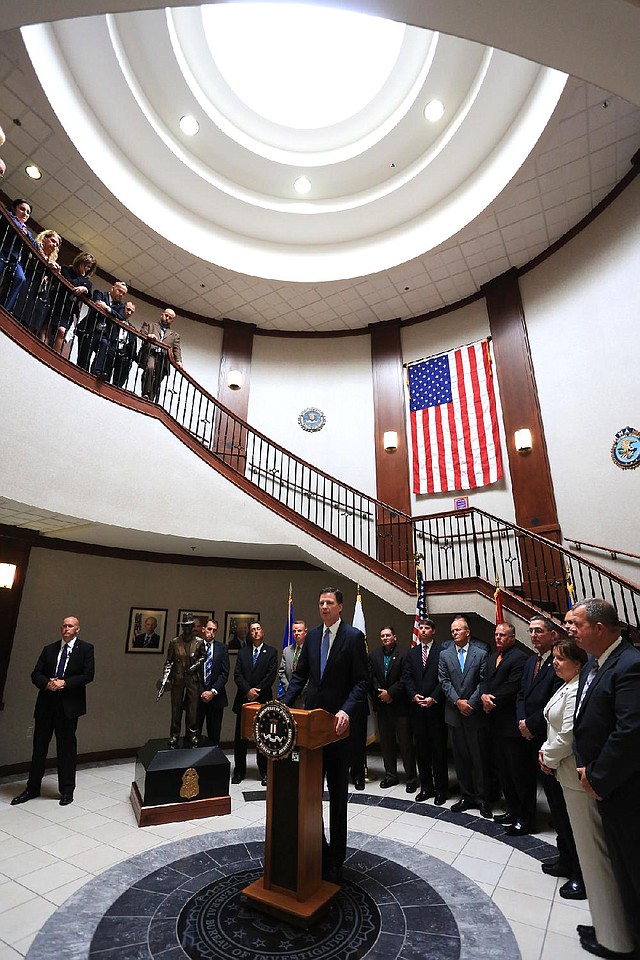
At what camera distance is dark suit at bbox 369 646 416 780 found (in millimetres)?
5852

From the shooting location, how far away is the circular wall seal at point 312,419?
996cm

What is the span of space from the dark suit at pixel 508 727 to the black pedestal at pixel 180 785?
2.55 metres

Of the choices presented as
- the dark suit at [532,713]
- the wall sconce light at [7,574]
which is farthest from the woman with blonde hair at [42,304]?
the dark suit at [532,713]

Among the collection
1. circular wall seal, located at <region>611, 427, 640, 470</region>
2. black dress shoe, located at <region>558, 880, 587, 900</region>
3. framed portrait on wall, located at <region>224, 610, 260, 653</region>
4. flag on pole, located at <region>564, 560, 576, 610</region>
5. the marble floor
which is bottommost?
the marble floor

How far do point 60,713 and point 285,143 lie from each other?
9.32 metres

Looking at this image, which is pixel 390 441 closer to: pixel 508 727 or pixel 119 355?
pixel 119 355

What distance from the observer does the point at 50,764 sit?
6430 millimetres

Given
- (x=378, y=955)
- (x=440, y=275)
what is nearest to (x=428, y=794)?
(x=378, y=955)

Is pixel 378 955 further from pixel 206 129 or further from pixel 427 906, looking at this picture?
pixel 206 129

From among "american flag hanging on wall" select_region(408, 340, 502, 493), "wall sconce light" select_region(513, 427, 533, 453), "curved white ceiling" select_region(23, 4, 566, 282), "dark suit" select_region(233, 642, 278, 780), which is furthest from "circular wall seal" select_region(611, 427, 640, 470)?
"dark suit" select_region(233, 642, 278, 780)

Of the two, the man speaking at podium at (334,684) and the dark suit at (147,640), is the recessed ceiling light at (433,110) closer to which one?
the man speaking at podium at (334,684)

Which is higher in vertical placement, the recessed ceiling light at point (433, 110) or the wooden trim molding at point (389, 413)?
the recessed ceiling light at point (433, 110)

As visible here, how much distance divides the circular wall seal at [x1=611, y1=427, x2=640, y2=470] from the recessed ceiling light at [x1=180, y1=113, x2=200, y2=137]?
8013 mm

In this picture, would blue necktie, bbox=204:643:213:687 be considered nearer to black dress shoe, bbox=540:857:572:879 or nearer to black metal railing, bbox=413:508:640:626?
black metal railing, bbox=413:508:640:626
